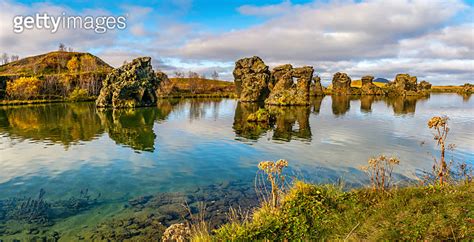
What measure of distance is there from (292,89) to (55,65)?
501 ft

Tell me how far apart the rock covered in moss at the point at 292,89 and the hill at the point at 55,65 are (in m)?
100.0

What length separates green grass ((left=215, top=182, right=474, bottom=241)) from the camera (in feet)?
22.5

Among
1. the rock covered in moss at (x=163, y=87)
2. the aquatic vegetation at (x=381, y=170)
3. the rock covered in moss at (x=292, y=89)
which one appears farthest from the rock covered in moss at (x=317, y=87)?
the aquatic vegetation at (x=381, y=170)

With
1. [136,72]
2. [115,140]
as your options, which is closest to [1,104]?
[136,72]

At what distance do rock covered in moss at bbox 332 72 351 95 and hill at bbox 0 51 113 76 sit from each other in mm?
125081

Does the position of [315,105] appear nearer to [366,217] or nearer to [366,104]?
[366,104]

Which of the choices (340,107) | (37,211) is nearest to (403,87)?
(340,107)

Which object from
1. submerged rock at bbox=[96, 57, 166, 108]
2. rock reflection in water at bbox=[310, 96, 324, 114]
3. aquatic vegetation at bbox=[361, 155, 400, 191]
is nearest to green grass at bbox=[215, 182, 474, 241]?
aquatic vegetation at bbox=[361, 155, 400, 191]

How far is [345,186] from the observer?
1596 centimetres

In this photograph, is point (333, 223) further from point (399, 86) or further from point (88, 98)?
point (399, 86)

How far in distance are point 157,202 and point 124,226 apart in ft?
8.56

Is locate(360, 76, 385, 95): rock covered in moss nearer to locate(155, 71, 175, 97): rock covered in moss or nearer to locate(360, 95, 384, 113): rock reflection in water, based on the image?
locate(360, 95, 384, 113): rock reflection in water

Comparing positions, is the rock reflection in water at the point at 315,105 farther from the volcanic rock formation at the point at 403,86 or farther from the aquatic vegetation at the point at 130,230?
the volcanic rock formation at the point at 403,86

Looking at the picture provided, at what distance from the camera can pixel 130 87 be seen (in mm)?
74000
